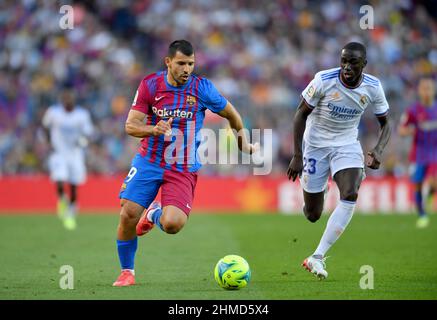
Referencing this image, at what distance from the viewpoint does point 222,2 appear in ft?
89.5

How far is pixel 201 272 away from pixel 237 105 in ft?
46.7

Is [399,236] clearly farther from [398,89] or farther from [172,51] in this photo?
[398,89]

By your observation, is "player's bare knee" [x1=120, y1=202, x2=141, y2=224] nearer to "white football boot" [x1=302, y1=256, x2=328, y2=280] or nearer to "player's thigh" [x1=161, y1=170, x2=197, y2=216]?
"player's thigh" [x1=161, y1=170, x2=197, y2=216]

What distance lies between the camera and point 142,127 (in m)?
9.02

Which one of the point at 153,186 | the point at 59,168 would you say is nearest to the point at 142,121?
Result: the point at 153,186

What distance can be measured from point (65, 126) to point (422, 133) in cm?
793

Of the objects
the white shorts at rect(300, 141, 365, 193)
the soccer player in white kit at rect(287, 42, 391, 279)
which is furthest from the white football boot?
the white shorts at rect(300, 141, 365, 193)

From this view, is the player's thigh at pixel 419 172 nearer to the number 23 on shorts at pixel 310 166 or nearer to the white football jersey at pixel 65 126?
the white football jersey at pixel 65 126

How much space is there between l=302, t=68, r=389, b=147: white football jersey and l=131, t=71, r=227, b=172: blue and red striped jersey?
1.33 metres

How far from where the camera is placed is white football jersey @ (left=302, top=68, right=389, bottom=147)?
10.1 metres

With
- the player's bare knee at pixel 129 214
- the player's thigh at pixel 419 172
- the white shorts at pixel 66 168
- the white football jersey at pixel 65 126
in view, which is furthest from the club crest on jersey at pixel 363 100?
the white shorts at pixel 66 168
